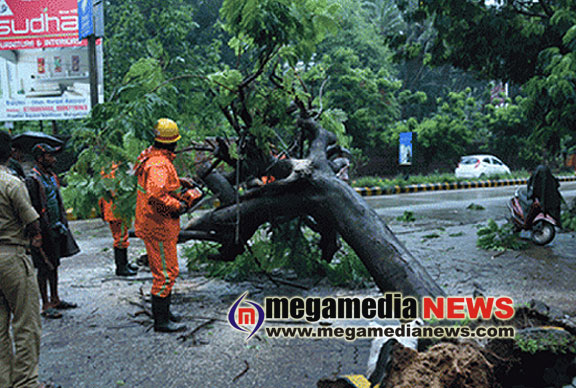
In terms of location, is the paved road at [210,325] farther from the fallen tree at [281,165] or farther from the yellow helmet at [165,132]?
the yellow helmet at [165,132]

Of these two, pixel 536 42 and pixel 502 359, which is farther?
pixel 536 42

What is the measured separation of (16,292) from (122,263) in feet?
10.9

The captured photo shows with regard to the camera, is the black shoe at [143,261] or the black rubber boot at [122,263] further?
the black shoe at [143,261]

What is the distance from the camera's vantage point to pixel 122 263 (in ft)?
20.2

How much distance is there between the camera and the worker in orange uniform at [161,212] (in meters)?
3.98

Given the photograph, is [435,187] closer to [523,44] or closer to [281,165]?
[523,44]

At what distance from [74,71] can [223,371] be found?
51.4 ft

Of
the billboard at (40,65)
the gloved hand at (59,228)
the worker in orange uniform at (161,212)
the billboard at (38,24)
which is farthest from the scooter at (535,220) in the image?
the billboard at (38,24)

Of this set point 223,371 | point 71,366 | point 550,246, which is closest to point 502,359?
point 223,371

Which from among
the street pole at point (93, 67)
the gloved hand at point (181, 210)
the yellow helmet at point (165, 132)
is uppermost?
the street pole at point (93, 67)

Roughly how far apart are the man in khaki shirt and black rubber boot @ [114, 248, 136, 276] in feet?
10.5

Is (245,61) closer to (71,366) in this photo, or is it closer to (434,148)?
(71,366)

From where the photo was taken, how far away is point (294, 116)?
5.98 metres

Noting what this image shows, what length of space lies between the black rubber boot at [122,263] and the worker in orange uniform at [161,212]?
2.13 metres
